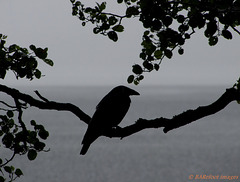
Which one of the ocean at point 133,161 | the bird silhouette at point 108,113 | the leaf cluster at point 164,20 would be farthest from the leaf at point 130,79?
the ocean at point 133,161

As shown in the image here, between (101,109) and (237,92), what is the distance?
11.0ft

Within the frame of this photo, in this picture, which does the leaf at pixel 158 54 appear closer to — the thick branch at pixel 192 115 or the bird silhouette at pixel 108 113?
the thick branch at pixel 192 115

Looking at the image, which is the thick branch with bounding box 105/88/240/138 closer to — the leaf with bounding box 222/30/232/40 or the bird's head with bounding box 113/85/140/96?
the leaf with bounding box 222/30/232/40

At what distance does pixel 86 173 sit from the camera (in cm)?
7706

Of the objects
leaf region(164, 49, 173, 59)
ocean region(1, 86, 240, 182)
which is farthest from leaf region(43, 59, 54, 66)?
ocean region(1, 86, 240, 182)

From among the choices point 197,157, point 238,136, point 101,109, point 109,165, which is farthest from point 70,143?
point 101,109

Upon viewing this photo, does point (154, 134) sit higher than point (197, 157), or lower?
higher

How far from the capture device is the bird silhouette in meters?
6.47

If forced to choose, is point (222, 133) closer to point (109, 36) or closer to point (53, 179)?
point (53, 179)

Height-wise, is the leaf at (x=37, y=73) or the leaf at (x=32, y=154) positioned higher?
the leaf at (x=37, y=73)

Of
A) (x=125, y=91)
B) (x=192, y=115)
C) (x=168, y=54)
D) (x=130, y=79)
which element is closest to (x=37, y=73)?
(x=130, y=79)

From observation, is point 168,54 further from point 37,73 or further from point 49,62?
point 37,73

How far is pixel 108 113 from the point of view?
677cm

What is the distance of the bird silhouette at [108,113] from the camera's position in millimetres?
6469
